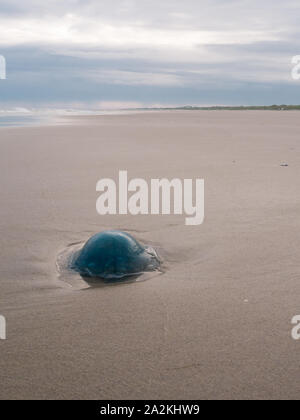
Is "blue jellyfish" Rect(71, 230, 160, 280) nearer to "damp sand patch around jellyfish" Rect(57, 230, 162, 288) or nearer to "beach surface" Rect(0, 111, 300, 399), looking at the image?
"damp sand patch around jellyfish" Rect(57, 230, 162, 288)

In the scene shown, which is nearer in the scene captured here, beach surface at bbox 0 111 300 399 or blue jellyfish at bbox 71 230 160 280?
beach surface at bbox 0 111 300 399

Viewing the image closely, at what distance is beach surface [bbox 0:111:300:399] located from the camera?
184 centimetres

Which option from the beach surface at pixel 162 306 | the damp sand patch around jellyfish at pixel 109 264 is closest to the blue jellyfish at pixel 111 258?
the damp sand patch around jellyfish at pixel 109 264

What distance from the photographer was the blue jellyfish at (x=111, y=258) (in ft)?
9.59

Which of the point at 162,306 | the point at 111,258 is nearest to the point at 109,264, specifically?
the point at 111,258

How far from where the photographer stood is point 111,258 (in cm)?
293

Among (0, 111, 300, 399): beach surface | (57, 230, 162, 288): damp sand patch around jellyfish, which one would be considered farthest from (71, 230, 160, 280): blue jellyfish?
(0, 111, 300, 399): beach surface

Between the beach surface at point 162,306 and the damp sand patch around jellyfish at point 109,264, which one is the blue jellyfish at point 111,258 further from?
the beach surface at point 162,306

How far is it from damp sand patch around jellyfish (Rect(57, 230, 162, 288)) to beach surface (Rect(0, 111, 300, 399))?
9 cm

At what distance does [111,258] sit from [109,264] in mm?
41

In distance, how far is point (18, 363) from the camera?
197 cm

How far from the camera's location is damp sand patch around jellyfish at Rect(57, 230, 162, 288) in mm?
2900

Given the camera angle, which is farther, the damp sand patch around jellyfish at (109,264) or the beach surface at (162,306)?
the damp sand patch around jellyfish at (109,264)

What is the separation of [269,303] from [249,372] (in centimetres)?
70
